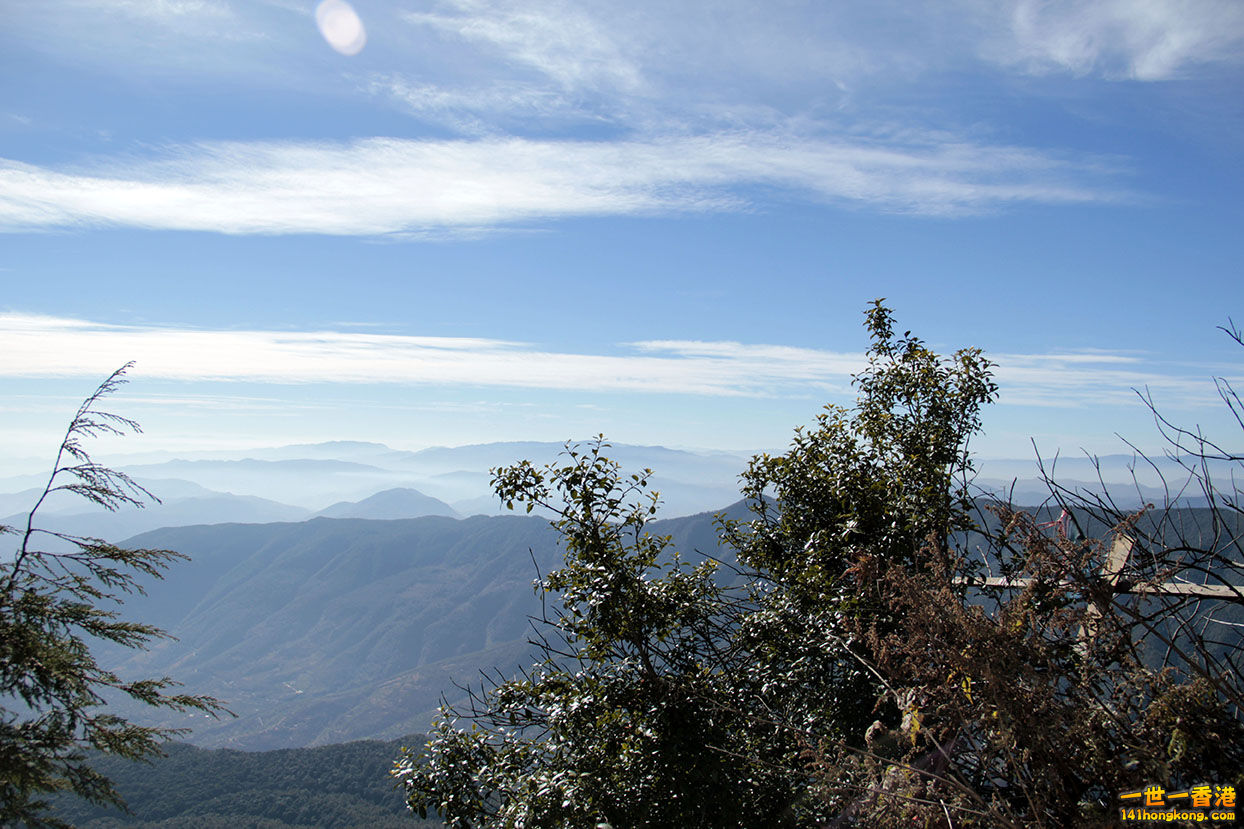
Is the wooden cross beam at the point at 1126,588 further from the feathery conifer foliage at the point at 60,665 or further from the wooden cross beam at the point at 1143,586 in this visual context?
the feathery conifer foliage at the point at 60,665

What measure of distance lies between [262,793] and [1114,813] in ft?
407

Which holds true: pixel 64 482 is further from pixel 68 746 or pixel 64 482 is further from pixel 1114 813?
pixel 1114 813

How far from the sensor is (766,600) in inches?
289

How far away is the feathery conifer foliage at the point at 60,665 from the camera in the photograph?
18.7ft

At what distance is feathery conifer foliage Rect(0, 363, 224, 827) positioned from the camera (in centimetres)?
570

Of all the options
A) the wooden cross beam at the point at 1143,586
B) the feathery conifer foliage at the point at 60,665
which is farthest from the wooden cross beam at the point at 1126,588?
the feathery conifer foliage at the point at 60,665

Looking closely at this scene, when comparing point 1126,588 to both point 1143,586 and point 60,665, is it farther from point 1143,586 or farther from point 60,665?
point 60,665

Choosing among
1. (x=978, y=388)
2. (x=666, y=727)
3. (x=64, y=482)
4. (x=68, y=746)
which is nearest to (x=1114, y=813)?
(x=666, y=727)

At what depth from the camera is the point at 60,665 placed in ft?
19.7

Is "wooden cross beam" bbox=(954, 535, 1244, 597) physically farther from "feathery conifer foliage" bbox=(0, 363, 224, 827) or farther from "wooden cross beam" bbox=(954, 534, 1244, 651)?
"feathery conifer foliage" bbox=(0, 363, 224, 827)

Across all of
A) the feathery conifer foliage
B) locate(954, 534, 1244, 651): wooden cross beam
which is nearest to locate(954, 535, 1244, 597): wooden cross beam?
locate(954, 534, 1244, 651): wooden cross beam

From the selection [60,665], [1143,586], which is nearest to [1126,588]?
[1143,586]

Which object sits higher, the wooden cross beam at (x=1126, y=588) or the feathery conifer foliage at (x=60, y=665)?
the wooden cross beam at (x=1126, y=588)

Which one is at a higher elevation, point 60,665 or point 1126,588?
point 1126,588
